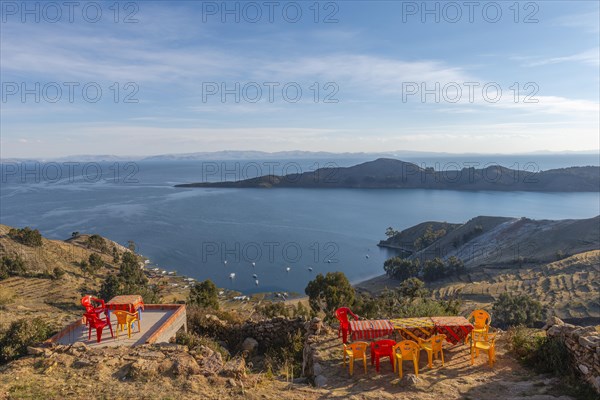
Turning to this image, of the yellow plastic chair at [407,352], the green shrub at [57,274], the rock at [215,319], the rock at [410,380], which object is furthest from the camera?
the green shrub at [57,274]

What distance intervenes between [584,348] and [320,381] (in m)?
4.51

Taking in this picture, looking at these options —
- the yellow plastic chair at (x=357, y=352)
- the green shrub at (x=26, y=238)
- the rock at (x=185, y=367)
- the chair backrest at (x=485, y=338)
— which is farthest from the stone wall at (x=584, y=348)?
the green shrub at (x=26, y=238)

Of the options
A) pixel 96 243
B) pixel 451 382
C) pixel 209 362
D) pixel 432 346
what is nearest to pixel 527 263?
pixel 432 346

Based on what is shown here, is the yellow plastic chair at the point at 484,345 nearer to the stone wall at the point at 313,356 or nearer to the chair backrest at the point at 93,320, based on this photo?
the stone wall at the point at 313,356

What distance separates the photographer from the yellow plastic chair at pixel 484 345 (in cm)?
735

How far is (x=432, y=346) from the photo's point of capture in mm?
7223

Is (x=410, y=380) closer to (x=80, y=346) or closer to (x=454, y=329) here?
(x=454, y=329)

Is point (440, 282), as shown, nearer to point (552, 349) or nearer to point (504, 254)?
point (504, 254)

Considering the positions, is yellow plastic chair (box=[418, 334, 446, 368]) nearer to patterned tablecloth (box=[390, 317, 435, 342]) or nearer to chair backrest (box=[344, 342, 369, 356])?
patterned tablecloth (box=[390, 317, 435, 342])

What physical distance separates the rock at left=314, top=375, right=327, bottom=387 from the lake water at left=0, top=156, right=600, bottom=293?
42.1m

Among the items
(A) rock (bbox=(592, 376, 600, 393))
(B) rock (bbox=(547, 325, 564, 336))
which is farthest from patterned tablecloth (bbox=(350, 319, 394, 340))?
(A) rock (bbox=(592, 376, 600, 393))

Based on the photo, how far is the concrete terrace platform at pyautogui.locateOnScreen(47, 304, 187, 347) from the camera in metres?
8.62

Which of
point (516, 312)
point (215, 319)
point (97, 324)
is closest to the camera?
point (97, 324)

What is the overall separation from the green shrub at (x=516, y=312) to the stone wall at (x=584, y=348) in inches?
638
